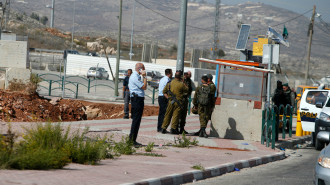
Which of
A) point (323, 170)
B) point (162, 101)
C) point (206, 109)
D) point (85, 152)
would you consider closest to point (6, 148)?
point (85, 152)

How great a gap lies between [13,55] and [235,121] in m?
11.1

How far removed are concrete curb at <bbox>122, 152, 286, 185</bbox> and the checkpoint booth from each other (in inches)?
106

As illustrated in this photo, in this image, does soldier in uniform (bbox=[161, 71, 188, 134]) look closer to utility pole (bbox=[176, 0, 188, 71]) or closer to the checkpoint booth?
the checkpoint booth

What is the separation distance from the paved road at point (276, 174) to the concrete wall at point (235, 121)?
2264 mm

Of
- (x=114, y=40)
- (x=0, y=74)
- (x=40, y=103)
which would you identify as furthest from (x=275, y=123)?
(x=114, y=40)

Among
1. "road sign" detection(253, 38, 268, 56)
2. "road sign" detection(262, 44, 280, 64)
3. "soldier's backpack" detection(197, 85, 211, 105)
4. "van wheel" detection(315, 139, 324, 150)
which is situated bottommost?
"van wheel" detection(315, 139, 324, 150)

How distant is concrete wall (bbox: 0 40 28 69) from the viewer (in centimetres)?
2333

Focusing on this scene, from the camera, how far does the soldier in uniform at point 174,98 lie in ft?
51.9

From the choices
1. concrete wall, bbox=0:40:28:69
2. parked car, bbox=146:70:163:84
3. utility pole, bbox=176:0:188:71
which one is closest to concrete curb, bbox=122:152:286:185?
utility pole, bbox=176:0:188:71

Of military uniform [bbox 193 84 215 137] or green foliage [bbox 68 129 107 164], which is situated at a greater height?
military uniform [bbox 193 84 215 137]

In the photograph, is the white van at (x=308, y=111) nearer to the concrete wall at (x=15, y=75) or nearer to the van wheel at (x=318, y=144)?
the van wheel at (x=318, y=144)

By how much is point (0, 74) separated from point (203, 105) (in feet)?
35.3

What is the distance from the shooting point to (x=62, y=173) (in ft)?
27.3

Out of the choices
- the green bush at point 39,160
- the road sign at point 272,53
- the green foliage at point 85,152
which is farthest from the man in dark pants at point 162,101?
the green bush at point 39,160
